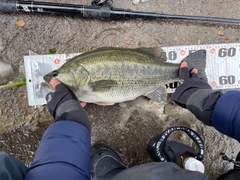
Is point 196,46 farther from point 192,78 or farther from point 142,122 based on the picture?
point 142,122

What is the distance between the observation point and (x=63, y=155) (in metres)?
1.73

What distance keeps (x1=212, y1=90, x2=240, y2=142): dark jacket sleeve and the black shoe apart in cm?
112

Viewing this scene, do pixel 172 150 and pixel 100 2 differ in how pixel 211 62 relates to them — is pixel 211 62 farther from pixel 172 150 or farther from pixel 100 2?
pixel 100 2

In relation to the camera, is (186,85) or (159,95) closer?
(186,85)

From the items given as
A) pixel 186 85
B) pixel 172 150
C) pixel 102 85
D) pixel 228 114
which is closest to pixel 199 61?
pixel 186 85

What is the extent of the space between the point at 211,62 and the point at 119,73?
4.23 feet

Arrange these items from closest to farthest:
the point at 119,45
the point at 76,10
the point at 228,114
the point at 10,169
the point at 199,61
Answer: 1. the point at 10,169
2. the point at 228,114
3. the point at 76,10
4. the point at 199,61
5. the point at 119,45

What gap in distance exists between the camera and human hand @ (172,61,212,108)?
2533 mm

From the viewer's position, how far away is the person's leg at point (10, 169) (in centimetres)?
151

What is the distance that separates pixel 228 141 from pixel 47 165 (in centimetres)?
244

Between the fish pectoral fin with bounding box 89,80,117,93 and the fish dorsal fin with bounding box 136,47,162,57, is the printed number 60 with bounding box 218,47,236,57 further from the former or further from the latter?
the fish pectoral fin with bounding box 89,80,117,93

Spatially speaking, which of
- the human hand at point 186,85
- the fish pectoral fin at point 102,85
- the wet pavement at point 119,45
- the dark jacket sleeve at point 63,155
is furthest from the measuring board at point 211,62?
the dark jacket sleeve at point 63,155

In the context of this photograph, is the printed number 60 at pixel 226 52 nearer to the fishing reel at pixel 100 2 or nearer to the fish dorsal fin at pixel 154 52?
the fish dorsal fin at pixel 154 52

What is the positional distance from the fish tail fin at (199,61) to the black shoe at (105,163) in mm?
1333
